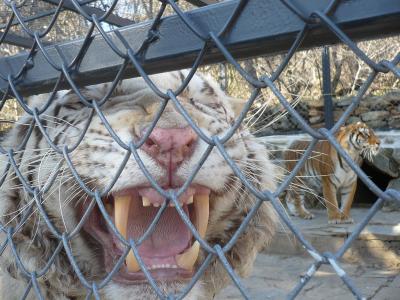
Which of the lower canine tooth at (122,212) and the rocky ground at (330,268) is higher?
the lower canine tooth at (122,212)

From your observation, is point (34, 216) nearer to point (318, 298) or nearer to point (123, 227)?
point (123, 227)

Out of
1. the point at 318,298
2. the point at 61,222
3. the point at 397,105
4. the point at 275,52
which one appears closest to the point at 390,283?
the point at 318,298

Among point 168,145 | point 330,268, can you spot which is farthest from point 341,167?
point 168,145

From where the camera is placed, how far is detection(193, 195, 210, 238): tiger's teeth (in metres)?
1.68

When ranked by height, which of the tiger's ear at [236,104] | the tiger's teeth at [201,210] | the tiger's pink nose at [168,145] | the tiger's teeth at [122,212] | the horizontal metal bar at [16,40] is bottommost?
the tiger's teeth at [122,212]

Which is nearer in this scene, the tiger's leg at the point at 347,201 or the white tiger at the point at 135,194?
the white tiger at the point at 135,194

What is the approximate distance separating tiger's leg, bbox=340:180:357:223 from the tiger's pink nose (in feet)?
17.6

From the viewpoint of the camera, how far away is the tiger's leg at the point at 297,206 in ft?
22.7

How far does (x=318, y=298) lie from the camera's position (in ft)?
14.7

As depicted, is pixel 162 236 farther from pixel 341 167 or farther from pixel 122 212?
pixel 341 167

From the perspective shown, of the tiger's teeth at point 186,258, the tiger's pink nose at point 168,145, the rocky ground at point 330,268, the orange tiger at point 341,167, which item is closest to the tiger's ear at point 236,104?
the tiger's teeth at point 186,258

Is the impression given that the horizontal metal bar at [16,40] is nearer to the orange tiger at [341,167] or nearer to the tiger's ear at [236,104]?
the tiger's ear at [236,104]

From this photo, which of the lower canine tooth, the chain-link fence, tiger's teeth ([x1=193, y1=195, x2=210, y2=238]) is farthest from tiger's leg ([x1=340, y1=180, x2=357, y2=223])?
the chain-link fence

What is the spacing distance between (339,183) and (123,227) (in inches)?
221
